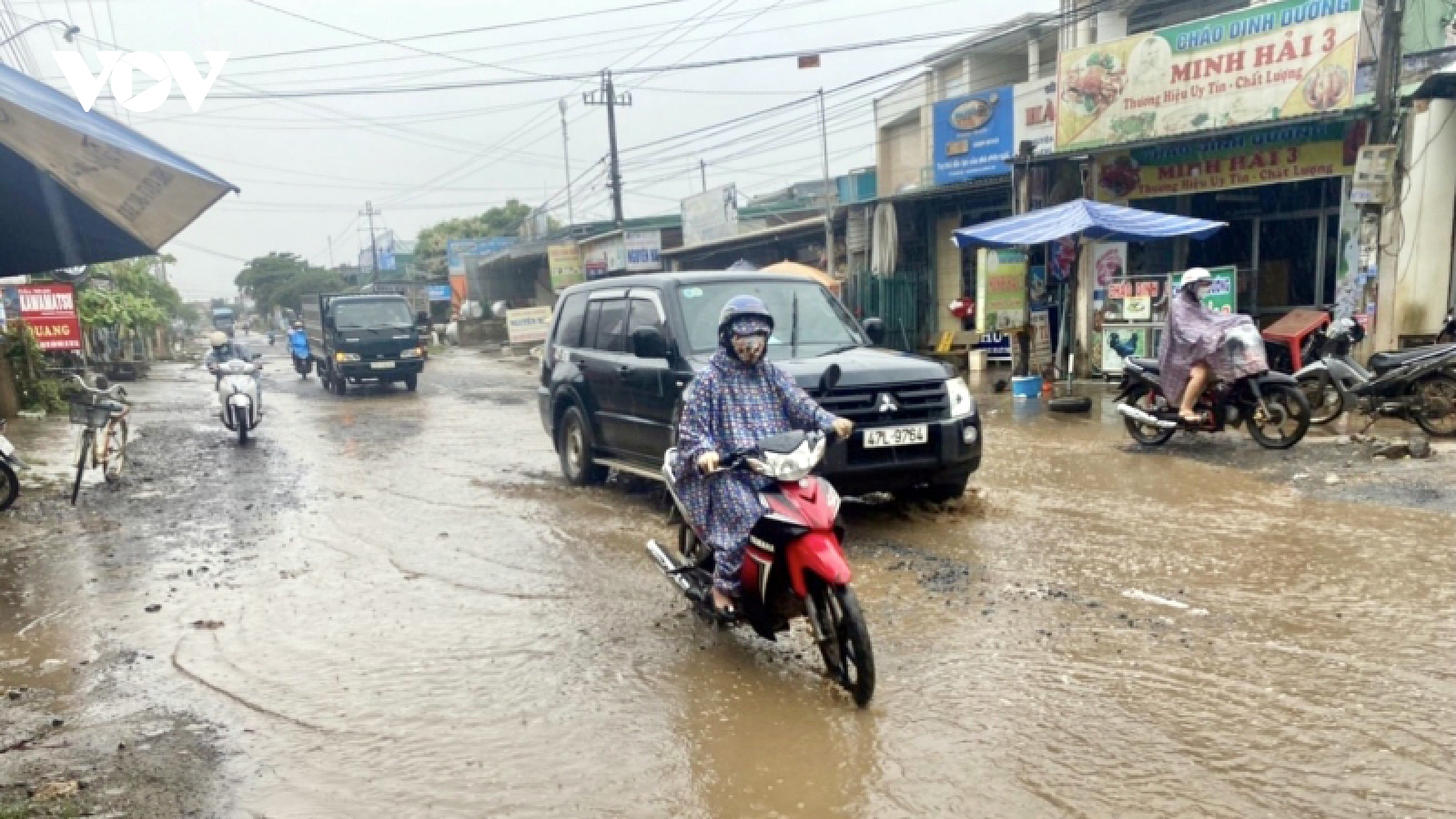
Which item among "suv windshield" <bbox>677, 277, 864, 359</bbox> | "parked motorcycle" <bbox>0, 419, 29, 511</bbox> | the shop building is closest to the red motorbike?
"suv windshield" <bbox>677, 277, 864, 359</bbox>

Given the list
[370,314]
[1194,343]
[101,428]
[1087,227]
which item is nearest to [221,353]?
[101,428]

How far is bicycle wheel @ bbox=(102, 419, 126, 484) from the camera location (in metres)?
9.77

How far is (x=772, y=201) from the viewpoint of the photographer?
36.5 metres

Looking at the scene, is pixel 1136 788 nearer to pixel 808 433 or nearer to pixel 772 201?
pixel 808 433

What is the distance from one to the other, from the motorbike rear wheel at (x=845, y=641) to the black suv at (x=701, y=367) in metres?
2.20

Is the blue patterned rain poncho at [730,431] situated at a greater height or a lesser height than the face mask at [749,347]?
lesser

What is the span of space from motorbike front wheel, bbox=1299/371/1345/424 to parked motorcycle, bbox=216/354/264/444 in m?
11.9

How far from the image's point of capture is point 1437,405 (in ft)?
29.4

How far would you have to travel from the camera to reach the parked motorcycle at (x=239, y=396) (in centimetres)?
A: 1285

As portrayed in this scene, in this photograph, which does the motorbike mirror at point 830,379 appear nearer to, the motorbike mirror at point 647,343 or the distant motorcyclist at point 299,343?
the motorbike mirror at point 647,343

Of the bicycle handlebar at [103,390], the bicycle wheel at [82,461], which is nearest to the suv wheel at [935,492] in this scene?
the bicycle wheel at [82,461]

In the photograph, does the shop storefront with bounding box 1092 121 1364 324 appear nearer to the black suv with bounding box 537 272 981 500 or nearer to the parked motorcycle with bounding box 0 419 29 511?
the black suv with bounding box 537 272 981 500

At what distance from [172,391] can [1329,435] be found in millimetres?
22608

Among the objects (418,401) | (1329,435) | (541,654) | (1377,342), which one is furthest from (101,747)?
(418,401)
